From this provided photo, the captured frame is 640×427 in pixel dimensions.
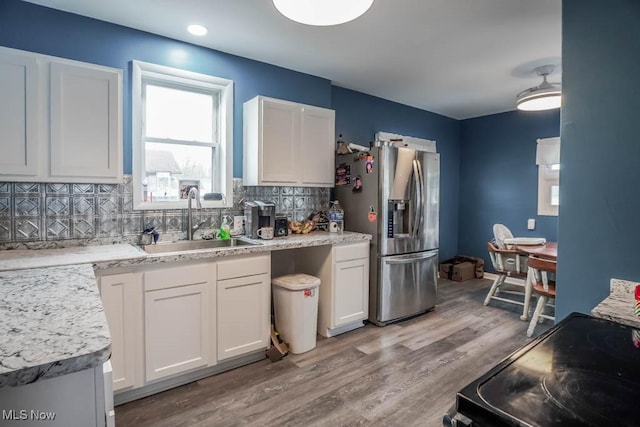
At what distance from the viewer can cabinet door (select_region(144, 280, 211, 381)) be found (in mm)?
2178

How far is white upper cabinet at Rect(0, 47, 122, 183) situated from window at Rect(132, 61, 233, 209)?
418 millimetres

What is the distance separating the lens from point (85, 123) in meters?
2.17

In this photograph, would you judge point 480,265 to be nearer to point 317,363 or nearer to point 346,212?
point 346,212

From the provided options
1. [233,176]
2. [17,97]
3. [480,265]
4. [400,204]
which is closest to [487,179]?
[480,265]

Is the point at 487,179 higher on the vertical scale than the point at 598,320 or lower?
higher

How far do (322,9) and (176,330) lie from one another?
2052mm

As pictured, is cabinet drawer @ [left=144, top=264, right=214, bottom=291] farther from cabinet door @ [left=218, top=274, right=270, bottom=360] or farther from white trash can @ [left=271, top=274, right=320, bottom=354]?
white trash can @ [left=271, top=274, right=320, bottom=354]

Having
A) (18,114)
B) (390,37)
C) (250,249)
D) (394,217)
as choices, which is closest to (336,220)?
(394,217)

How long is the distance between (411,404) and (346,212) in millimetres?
2001

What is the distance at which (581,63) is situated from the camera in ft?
5.42

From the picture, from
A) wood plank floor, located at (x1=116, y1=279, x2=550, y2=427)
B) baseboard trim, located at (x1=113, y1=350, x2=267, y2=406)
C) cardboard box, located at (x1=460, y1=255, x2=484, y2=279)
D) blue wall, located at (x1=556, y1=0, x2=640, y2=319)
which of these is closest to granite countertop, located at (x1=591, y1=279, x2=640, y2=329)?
blue wall, located at (x1=556, y1=0, x2=640, y2=319)

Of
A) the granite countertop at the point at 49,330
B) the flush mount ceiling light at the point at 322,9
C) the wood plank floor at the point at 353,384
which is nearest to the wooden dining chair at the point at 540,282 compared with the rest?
the wood plank floor at the point at 353,384

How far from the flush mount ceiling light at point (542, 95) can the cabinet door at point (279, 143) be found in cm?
220

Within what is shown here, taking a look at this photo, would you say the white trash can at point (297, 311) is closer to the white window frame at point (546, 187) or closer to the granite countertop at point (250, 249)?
the granite countertop at point (250, 249)
